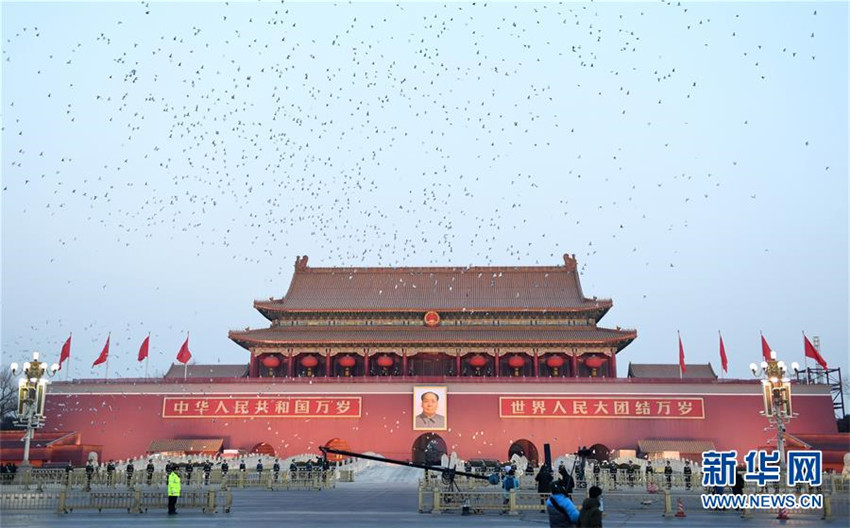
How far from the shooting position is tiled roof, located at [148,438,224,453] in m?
40.2

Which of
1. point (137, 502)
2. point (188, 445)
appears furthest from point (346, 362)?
point (137, 502)

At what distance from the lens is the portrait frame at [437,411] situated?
41.4 meters

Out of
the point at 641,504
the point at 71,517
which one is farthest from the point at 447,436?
the point at 71,517

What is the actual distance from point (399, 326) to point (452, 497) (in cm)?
2812

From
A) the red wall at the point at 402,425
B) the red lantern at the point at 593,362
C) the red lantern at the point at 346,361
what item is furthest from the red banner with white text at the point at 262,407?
the red lantern at the point at 593,362

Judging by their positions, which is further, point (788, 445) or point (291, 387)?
point (291, 387)

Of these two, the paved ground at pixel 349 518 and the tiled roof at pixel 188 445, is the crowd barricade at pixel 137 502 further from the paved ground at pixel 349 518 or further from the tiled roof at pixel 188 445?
the tiled roof at pixel 188 445

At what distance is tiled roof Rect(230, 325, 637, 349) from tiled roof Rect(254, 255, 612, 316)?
1.23 meters

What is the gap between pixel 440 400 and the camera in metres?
41.6

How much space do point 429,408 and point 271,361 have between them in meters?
10.2

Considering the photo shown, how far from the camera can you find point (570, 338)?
44.5m

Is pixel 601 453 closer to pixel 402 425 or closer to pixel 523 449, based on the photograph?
pixel 523 449

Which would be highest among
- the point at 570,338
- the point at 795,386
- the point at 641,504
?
the point at 570,338

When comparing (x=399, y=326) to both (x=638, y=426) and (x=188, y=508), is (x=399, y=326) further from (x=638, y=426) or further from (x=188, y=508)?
(x=188, y=508)
